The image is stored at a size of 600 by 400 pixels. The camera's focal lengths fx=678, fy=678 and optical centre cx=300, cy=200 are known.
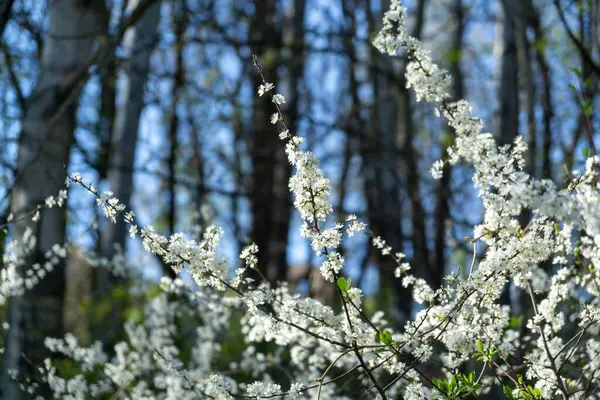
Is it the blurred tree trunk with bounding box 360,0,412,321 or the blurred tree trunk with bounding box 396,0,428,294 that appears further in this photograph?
the blurred tree trunk with bounding box 360,0,412,321

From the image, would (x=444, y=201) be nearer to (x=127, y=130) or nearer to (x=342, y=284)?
(x=127, y=130)

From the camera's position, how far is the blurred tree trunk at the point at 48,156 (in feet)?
14.3

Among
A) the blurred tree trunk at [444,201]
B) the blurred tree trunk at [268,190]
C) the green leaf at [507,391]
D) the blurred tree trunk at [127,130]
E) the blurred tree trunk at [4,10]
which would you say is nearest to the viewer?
the green leaf at [507,391]

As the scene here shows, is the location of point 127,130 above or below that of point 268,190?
below

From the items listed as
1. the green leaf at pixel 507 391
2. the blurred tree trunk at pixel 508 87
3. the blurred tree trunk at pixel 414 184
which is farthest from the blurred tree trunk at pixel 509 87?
the green leaf at pixel 507 391

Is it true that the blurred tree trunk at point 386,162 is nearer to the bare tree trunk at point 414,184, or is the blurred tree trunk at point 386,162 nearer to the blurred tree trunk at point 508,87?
the bare tree trunk at point 414,184

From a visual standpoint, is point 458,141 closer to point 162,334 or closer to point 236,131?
point 162,334

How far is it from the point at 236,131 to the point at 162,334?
19.2 ft

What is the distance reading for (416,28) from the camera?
19.8 feet

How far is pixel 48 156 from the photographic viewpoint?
177 inches

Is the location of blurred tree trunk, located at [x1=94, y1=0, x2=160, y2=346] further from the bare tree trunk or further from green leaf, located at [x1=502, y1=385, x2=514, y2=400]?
green leaf, located at [x1=502, y1=385, x2=514, y2=400]

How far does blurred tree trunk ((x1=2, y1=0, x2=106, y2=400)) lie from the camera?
4.35m

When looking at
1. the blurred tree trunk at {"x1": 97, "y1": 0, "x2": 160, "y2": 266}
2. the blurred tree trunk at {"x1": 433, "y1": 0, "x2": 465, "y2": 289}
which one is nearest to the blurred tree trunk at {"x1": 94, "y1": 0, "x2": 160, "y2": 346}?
the blurred tree trunk at {"x1": 97, "y1": 0, "x2": 160, "y2": 266}

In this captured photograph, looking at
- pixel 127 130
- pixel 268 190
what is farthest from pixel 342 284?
pixel 268 190
